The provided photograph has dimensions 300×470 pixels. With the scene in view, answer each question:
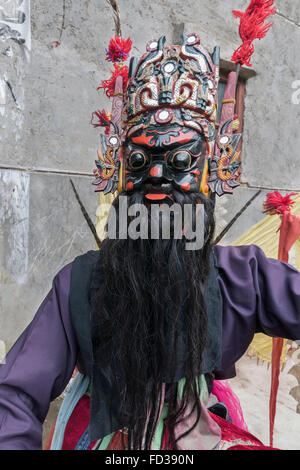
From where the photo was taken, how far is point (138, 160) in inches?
44.7

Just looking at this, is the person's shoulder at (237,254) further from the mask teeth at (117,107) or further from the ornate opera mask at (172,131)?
the mask teeth at (117,107)

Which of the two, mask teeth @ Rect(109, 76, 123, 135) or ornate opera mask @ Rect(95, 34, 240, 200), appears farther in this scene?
mask teeth @ Rect(109, 76, 123, 135)

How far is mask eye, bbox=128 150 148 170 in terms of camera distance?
1135 millimetres

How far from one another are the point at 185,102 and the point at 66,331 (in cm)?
85

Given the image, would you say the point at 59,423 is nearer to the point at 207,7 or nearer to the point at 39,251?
the point at 39,251

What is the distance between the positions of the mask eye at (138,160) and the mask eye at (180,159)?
0.09 meters

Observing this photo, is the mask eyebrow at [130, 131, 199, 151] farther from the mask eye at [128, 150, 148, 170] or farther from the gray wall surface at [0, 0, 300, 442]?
the gray wall surface at [0, 0, 300, 442]

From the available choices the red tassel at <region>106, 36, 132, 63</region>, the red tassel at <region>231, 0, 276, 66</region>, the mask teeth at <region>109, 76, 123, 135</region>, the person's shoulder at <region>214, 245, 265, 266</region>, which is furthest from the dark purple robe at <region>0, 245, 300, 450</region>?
the red tassel at <region>106, 36, 132, 63</region>

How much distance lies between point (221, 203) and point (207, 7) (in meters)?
1.72

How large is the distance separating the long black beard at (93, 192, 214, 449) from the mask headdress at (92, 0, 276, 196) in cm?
23

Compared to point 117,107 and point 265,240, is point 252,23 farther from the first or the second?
point 265,240

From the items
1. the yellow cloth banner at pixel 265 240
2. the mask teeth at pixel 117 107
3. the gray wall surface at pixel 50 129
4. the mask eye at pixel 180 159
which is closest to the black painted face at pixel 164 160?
the mask eye at pixel 180 159

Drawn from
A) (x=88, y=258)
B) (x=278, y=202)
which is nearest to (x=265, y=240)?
(x=278, y=202)

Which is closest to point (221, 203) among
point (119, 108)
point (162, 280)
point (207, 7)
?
point (207, 7)
